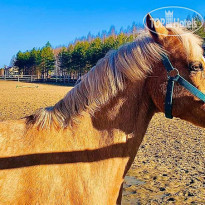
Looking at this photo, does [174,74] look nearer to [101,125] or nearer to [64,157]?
[101,125]

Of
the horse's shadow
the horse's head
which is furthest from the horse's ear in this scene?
the horse's shadow

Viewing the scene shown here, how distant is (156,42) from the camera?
205 cm

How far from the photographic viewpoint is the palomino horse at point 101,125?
6.32ft

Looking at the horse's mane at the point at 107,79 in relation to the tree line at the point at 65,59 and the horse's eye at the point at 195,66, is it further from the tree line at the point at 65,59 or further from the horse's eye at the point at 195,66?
the tree line at the point at 65,59

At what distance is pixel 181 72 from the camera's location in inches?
78.7

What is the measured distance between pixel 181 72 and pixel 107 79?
0.61m

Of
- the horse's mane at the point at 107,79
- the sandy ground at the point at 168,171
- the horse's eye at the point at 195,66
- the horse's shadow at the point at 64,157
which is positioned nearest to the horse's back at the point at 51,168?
the horse's shadow at the point at 64,157

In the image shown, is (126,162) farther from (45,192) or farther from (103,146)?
(45,192)

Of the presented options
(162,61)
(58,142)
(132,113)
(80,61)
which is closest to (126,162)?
(132,113)

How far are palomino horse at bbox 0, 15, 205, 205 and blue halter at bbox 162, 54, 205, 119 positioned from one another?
42 millimetres

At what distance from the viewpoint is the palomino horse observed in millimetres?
1926

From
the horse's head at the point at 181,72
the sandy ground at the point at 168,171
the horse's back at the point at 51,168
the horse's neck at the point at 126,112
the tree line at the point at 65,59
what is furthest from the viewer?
the tree line at the point at 65,59

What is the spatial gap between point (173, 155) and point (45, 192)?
6183 mm

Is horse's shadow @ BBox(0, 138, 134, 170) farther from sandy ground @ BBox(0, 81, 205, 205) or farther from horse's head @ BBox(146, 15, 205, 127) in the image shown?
sandy ground @ BBox(0, 81, 205, 205)
